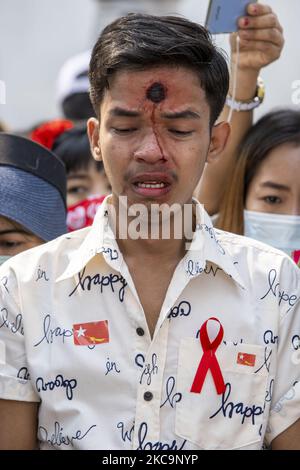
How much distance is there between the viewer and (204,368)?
267 centimetres

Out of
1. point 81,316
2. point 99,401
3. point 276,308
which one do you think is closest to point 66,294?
point 81,316

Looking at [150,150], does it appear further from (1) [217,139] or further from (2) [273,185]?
(2) [273,185]

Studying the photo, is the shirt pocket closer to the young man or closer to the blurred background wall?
the young man

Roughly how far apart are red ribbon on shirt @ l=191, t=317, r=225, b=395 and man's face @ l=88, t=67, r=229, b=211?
397 mm

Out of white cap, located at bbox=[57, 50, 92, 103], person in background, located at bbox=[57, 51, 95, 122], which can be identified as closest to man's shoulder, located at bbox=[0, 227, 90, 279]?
person in background, located at bbox=[57, 51, 95, 122]

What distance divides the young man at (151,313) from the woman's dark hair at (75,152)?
186 cm

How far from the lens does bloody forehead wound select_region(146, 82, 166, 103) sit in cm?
267

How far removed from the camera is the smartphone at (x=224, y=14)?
11.1 ft

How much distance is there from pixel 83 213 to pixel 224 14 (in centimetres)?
137

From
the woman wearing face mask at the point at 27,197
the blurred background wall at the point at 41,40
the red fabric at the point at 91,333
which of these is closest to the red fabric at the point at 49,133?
the woman wearing face mask at the point at 27,197

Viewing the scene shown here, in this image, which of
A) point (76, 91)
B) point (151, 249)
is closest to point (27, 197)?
point (151, 249)

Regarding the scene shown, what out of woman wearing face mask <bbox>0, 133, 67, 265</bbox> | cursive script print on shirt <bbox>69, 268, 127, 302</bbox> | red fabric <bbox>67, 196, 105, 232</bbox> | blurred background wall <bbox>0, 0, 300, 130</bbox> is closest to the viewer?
cursive script print on shirt <bbox>69, 268, 127, 302</bbox>

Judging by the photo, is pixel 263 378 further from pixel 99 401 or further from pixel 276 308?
pixel 99 401

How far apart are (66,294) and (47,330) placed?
0.12 meters
